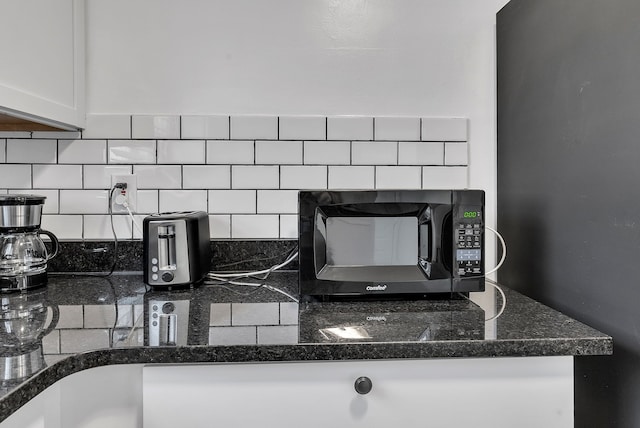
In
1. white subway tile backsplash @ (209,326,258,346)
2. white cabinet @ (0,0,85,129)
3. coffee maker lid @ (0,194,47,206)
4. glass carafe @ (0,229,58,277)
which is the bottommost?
white subway tile backsplash @ (209,326,258,346)

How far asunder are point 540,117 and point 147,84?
46.7 inches

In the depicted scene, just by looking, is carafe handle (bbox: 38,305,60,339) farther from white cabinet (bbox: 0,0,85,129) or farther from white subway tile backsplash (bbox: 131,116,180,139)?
white subway tile backsplash (bbox: 131,116,180,139)

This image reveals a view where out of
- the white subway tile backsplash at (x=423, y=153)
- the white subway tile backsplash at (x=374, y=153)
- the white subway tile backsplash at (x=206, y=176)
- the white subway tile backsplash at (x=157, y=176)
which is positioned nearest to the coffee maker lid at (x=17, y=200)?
the white subway tile backsplash at (x=157, y=176)

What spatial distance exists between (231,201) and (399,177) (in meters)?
0.56

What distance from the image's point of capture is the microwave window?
1094 mm

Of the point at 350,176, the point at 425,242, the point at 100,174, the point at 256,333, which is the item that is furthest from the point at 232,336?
the point at 100,174

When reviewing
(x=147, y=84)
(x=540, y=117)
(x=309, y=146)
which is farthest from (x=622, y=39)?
(x=147, y=84)

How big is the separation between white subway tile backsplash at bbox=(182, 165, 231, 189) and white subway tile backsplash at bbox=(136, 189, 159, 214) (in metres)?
0.10

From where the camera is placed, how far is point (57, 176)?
1432mm

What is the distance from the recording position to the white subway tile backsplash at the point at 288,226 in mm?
1479

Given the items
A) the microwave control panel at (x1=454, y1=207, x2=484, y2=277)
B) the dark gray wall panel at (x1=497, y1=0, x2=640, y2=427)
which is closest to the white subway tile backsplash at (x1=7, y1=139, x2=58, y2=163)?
the microwave control panel at (x1=454, y1=207, x2=484, y2=277)

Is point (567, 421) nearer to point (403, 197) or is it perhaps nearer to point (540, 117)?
point (403, 197)

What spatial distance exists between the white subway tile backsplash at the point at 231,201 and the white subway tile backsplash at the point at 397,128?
46 centimetres

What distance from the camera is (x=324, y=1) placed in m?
1.47
